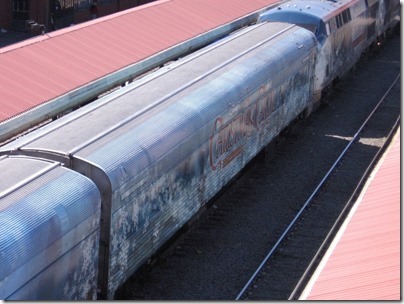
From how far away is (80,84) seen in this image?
1909cm

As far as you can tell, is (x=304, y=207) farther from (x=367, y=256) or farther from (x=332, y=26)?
(x=367, y=256)

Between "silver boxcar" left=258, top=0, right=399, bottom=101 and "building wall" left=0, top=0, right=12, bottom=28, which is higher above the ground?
"silver boxcar" left=258, top=0, right=399, bottom=101

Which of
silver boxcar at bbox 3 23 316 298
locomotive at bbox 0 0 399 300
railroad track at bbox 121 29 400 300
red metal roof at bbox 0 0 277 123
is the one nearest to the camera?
locomotive at bbox 0 0 399 300

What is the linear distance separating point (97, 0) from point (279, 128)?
61.4 ft

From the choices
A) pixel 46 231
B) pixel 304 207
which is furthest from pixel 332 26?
pixel 46 231

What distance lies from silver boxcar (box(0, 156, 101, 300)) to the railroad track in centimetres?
247

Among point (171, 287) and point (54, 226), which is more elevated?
point (54, 226)

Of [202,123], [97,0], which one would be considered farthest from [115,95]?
[97,0]

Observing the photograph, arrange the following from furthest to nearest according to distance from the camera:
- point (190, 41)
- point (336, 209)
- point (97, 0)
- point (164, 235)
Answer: point (97, 0), point (190, 41), point (336, 209), point (164, 235)

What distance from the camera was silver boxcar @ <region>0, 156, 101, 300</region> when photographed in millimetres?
9430

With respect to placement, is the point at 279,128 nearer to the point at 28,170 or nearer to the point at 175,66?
the point at 175,66

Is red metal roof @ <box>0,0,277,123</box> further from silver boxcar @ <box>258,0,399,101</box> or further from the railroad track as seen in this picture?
the railroad track

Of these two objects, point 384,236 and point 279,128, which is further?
point 279,128

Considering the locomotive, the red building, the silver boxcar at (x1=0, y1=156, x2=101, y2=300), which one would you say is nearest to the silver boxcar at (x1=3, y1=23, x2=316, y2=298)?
the locomotive
